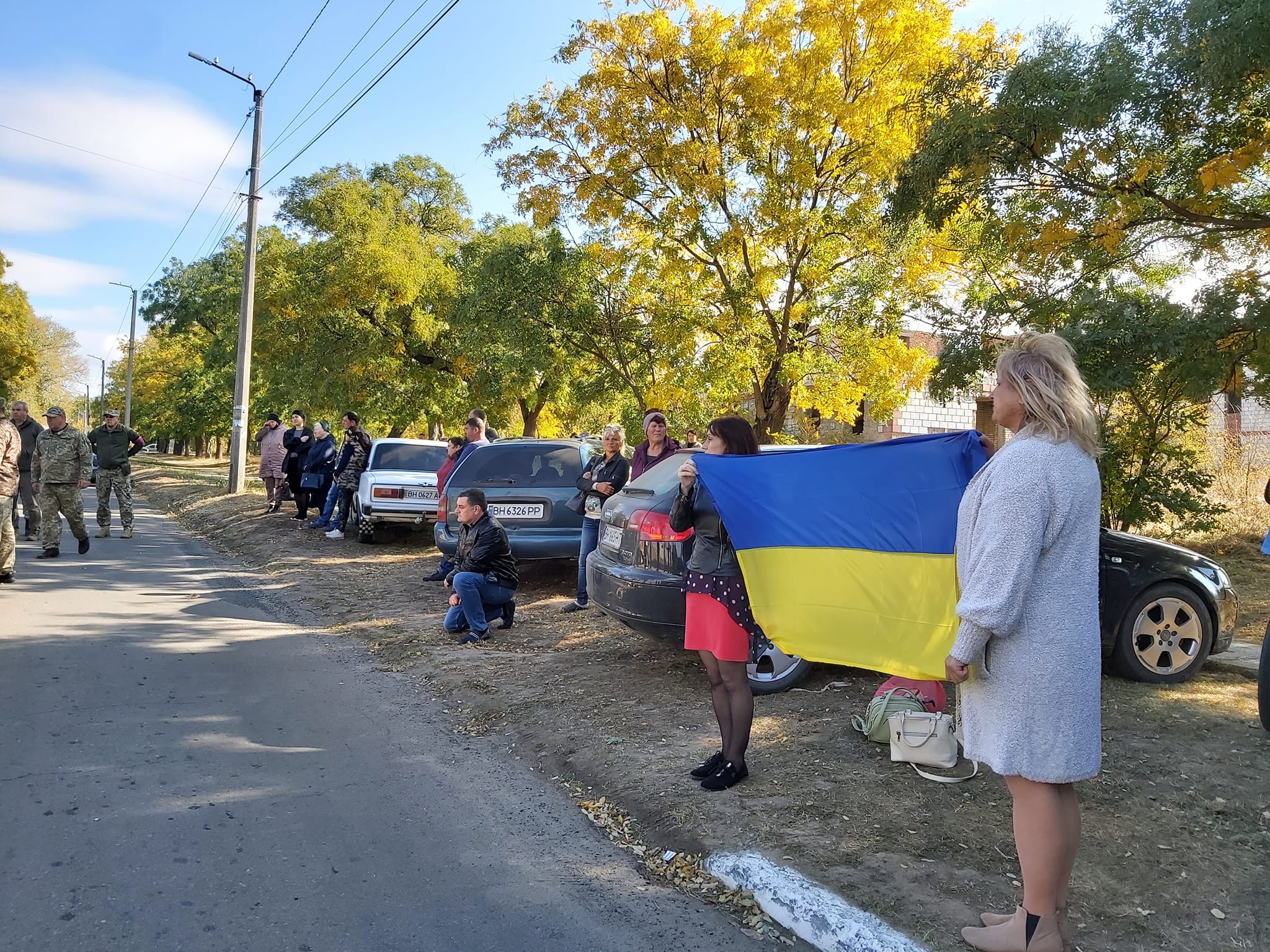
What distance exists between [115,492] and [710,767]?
13.3 metres

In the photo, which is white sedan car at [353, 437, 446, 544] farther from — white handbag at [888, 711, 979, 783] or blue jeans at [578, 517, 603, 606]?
white handbag at [888, 711, 979, 783]

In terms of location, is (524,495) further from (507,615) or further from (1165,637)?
(1165,637)

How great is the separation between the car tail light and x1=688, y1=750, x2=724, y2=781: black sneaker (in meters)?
1.83

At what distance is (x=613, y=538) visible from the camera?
22.6 feet

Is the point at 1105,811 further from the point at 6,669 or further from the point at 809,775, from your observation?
the point at 6,669

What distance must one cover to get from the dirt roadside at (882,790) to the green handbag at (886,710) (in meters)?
0.11

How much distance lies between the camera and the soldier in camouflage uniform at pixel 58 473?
12.1 meters

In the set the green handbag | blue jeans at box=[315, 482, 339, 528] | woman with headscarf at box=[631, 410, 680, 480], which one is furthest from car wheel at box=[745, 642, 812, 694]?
blue jeans at box=[315, 482, 339, 528]

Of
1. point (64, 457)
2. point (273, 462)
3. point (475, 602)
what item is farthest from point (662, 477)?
point (273, 462)

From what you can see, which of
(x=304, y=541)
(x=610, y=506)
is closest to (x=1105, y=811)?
(x=610, y=506)

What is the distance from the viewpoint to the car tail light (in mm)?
6254

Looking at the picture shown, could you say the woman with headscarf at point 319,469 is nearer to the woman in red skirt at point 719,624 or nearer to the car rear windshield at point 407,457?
the car rear windshield at point 407,457

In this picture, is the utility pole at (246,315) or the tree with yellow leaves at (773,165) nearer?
the tree with yellow leaves at (773,165)

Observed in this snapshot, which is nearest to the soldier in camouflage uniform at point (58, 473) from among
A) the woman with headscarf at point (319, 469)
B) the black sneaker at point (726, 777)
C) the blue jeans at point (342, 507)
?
the blue jeans at point (342, 507)
